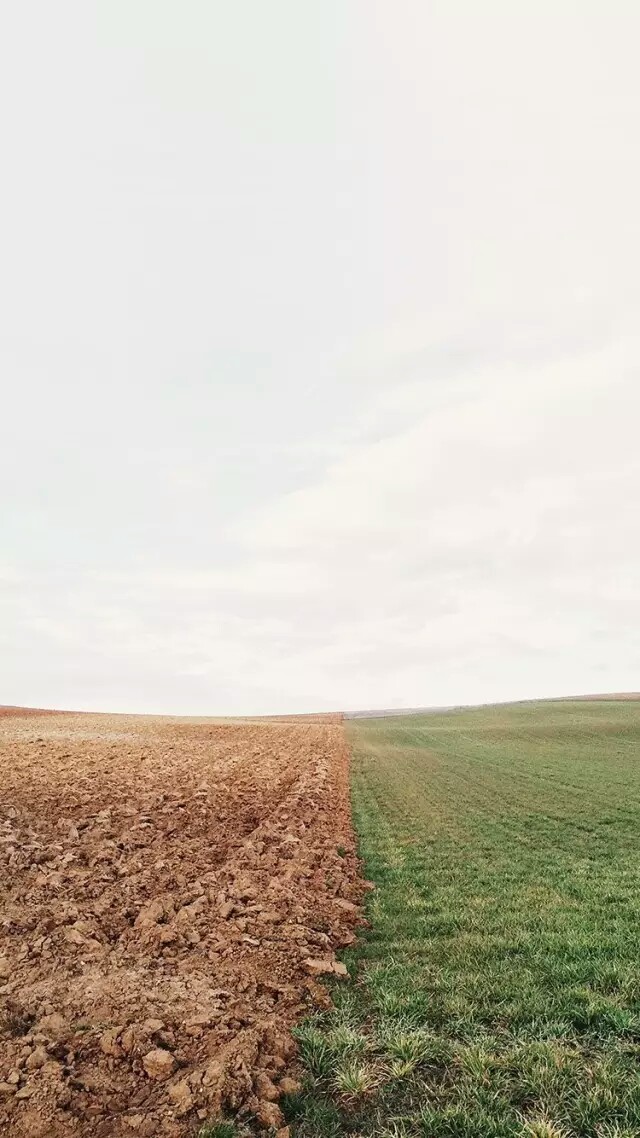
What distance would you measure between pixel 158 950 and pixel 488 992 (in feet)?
15.0

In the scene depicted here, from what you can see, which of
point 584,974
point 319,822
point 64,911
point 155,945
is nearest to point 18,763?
point 319,822

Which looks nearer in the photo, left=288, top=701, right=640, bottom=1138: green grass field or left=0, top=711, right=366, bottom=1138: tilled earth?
left=288, top=701, right=640, bottom=1138: green grass field

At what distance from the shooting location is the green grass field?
16.9ft

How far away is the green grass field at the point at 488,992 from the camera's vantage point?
5156 mm

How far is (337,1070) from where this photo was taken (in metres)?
5.81

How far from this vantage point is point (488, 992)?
712 cm

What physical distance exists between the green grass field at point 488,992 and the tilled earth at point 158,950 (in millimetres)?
656

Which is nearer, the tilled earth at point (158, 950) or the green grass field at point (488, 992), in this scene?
the green grass field at point (488, 992)

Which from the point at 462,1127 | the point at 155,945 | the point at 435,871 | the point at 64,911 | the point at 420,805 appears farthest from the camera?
the point at 420,805

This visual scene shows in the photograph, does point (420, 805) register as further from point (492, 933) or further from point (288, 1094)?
point (288, 1094)

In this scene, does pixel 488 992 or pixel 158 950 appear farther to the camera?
pixel 158 950

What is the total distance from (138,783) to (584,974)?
57.2 feet

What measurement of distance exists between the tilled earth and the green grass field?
0.66 m

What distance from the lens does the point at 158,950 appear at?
8.62 metres
